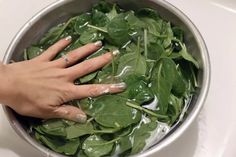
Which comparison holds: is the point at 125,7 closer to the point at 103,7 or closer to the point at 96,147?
the point at 103,7

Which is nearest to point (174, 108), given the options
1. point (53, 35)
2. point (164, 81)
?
point (164, 81)

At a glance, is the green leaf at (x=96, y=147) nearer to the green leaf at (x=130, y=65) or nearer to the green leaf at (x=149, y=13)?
the green leaf at (x=130, y=65)

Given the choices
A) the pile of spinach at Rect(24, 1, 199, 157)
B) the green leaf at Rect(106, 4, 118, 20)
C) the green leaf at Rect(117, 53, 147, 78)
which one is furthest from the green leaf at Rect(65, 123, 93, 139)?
the green leaf at Rect(106, 4, 118, 20)

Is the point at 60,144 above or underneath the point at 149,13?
underneath

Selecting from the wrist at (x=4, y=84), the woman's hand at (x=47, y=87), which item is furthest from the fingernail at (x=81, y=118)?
the wrist at (x=4, y=84)

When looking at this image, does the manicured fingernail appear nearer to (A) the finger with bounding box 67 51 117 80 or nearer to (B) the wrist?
(A) the finger with bounding box 67 51 117 80

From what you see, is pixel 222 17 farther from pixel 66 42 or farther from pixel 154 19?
pixel 66 42

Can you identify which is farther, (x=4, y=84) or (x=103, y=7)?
(x=103, y=7)
